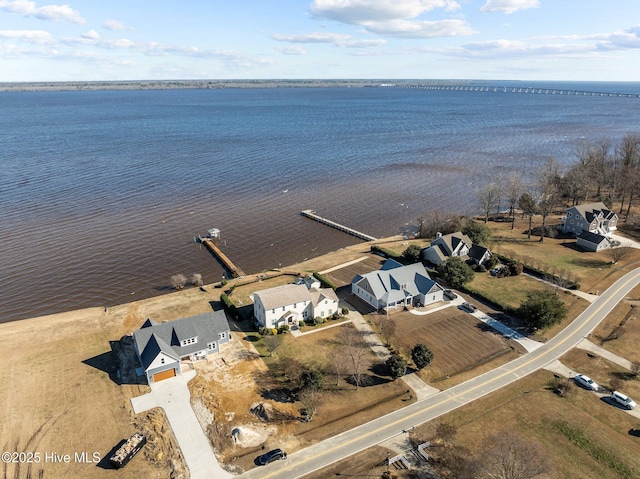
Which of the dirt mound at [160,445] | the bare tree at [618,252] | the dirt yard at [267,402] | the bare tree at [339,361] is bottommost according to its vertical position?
the dirt mound at [160,445]

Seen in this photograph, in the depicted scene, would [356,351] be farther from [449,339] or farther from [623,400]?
[623,400]

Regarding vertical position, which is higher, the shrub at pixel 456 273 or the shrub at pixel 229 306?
the shrub at pixel 456 273

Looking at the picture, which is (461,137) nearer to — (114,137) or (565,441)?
(114,137)

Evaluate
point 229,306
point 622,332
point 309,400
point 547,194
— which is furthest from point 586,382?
point 547,194

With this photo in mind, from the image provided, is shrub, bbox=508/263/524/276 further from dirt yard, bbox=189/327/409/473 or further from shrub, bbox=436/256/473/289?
dirt yard, bbox=189/327/409/473

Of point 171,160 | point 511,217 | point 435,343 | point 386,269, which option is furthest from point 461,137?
point 435,343

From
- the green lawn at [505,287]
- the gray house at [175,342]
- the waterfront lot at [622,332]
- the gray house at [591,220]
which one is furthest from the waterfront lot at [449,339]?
the gray house at [591,220]

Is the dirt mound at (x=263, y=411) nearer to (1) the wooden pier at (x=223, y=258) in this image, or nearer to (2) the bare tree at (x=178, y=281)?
(1) the wooden pier at (x=223, y=258)
